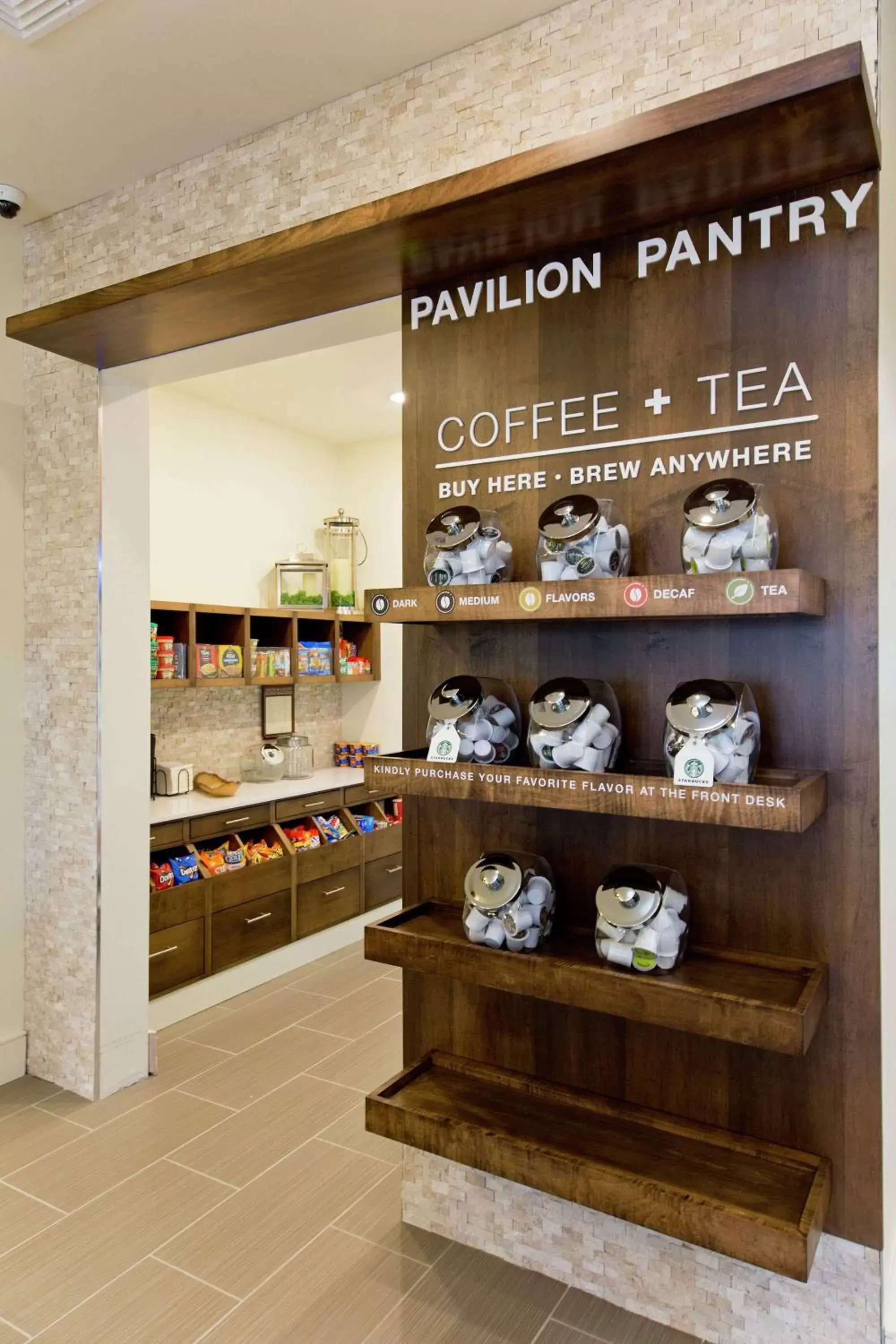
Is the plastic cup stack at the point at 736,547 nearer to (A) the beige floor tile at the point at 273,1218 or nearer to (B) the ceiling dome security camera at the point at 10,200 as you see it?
(A) the beige floor tile at the point at 273,1218

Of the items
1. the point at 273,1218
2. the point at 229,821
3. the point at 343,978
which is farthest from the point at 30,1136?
the point at 343,978

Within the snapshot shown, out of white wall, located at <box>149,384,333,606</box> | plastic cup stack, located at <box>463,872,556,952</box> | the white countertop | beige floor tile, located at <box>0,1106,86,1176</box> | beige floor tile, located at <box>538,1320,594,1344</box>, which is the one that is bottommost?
beige floor tile, located at <box>0,1106,86,1176</box>

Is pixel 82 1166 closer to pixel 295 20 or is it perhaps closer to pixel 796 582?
pixel 796 582

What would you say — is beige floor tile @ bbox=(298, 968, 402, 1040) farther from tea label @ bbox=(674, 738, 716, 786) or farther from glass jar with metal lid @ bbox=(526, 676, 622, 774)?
tea label @ bbox=(674, 738, 716, 786)

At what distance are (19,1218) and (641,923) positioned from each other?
1.87m

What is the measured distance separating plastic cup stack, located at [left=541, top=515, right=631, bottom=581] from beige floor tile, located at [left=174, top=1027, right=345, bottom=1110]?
7.11 ft

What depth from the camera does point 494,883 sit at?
A: 1827 millimetres

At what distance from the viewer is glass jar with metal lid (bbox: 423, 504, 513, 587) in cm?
187

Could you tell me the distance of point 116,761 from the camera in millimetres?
2965

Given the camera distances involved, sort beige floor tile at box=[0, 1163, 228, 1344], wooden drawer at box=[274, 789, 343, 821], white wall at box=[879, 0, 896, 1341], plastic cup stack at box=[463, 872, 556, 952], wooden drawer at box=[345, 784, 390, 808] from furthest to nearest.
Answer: wooden drawer at box=[345, 784, 390, 808] → wooden drawer at box=[274, 789, 343, 821] → beige floor tile at box=[0, 1163, 228, 1344] → plastic cup stack at box=[463, 872, 556, 952] → white wall at box=[879, 0, 896, 1341]

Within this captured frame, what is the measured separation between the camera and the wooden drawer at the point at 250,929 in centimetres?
383

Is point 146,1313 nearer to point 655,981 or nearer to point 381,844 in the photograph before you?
point 655,981

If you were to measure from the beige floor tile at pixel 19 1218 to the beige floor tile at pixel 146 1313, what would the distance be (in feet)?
1.09

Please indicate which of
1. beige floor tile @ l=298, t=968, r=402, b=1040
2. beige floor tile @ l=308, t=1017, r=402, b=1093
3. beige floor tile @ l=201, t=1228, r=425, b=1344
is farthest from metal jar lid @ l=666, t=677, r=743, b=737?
beige floor tile @ l=298, t=968, r=402, b=1040
